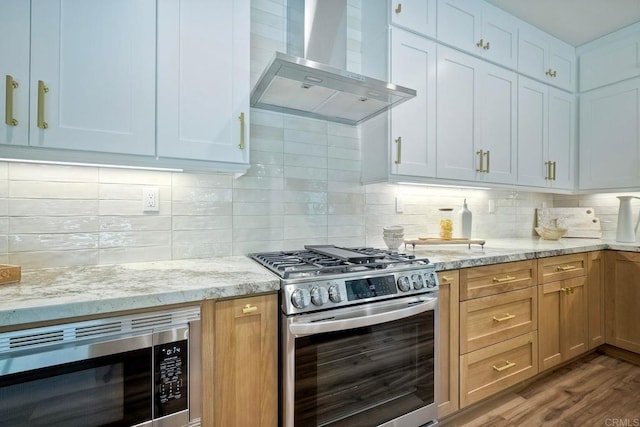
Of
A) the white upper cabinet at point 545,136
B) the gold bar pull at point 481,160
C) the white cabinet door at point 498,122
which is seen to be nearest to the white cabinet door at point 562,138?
the white upper cabinet at point 545,136

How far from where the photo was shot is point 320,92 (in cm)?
165

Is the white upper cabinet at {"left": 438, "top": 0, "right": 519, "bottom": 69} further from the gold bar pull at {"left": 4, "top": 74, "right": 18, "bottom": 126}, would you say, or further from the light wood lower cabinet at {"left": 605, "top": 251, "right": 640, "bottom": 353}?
the gold bar pull at {"left": 4, "top": 74, "right": 18, "bottom": 126}

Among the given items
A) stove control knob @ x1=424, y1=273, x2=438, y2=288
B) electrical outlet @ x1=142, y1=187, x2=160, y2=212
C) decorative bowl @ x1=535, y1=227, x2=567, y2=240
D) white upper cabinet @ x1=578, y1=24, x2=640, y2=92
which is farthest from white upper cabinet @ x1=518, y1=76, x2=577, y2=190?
electrical outlet @ x1=142, y1=187, x2=160, y2=212

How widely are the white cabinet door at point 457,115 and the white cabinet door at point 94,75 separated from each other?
173cm

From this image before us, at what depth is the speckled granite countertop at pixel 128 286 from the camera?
88cm

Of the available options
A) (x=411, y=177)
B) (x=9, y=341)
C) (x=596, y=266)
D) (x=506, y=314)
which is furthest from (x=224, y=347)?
(x=596, y=266)

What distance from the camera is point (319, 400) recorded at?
1.23 metres

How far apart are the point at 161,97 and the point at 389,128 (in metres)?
1.27

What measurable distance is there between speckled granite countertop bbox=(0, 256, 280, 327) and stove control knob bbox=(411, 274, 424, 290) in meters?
0.65

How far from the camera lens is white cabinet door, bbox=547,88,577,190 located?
2.76 metres

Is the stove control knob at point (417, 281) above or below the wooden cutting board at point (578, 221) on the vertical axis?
below

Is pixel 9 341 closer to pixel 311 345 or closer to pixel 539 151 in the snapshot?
pixel 311 345

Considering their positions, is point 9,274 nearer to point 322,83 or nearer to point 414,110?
point 322,83

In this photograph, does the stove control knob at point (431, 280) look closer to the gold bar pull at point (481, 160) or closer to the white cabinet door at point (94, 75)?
the gold bar pull at point (481, 160)
